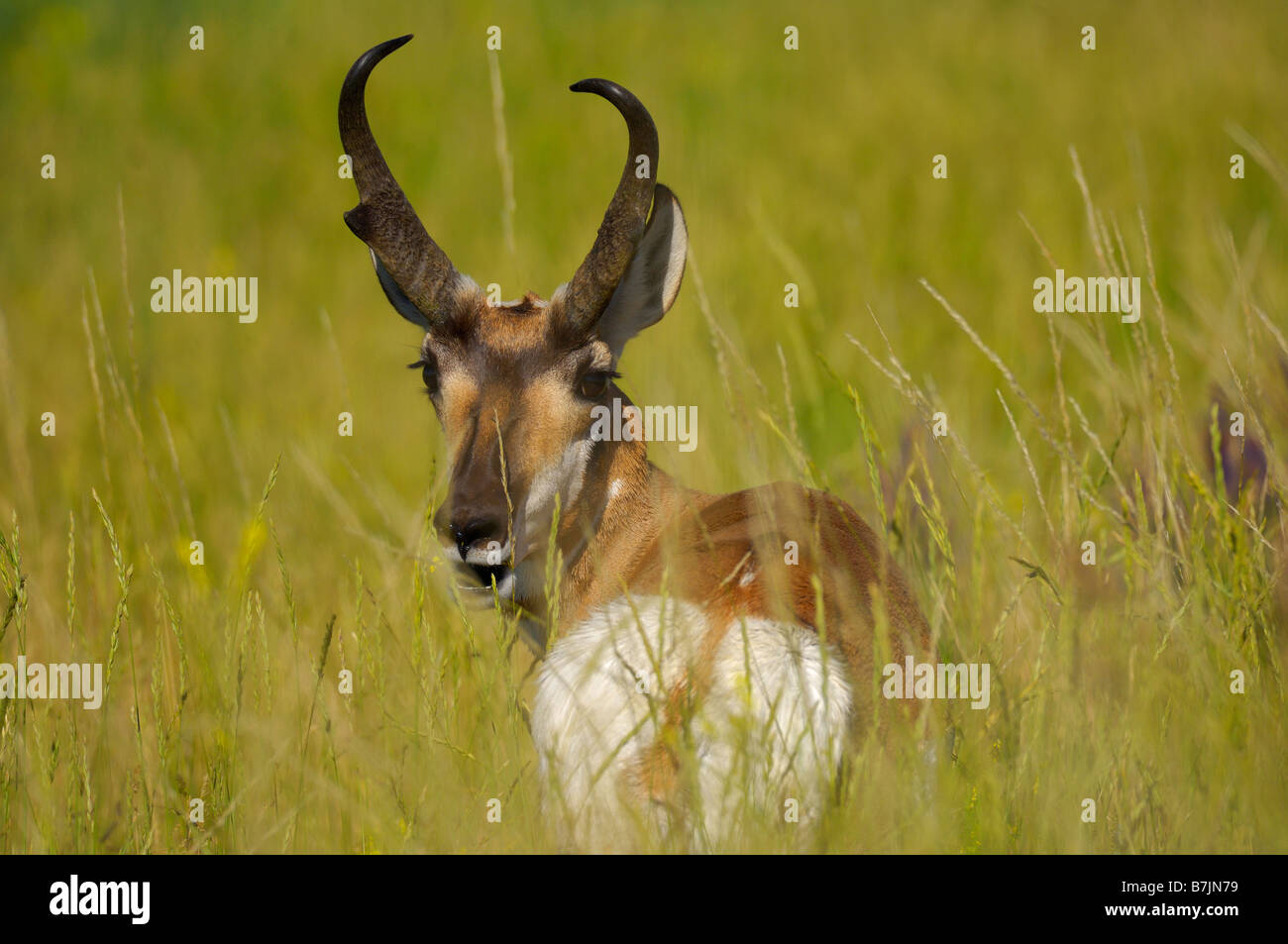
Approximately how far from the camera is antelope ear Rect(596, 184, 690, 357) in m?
5.20

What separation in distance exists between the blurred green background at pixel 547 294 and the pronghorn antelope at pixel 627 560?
0.91 ft

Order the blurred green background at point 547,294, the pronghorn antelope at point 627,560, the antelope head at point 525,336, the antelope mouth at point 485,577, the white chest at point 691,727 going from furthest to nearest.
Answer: the antelope head at point 525,336 → the antelope mouth at point 485,577 → the blurred green background at point 547,294 → the pronghorn antelope at point 627,560 → the white chest at point 691,727

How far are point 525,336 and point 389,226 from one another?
723 millimetres

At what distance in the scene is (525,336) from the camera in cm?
510

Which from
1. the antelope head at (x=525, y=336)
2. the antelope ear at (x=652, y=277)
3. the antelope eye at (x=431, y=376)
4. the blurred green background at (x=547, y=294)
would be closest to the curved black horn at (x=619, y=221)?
the antelope head at (x=525, y=336)

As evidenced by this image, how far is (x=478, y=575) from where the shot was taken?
4707mm

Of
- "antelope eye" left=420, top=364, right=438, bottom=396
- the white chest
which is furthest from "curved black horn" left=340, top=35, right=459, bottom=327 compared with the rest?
the white chest

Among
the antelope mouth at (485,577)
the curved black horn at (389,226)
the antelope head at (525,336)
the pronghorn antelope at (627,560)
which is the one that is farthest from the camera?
the curved black horn at (389,226)

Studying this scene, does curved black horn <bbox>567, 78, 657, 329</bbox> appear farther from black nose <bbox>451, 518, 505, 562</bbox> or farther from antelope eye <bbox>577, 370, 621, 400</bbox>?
black nose <bbox>451, 518, 505, 562</bbox>

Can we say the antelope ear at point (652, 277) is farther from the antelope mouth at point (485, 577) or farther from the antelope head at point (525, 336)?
the antelope mouth at point (485, 577)

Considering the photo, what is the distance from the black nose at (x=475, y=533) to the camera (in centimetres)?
443

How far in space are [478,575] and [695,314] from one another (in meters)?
5.73
